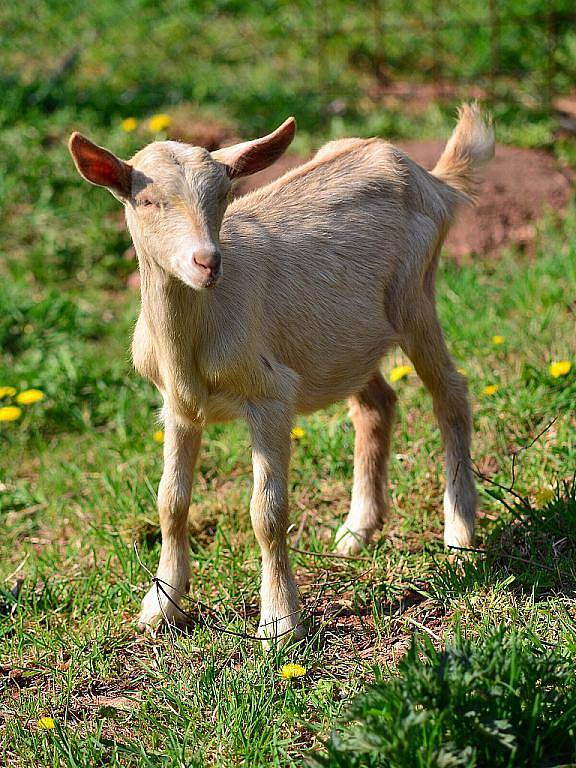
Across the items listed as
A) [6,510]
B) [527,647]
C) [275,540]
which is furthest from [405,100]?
[527,647]

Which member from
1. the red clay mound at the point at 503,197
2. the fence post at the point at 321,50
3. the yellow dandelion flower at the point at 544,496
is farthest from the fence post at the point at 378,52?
the yellow dandelion flower at the point at 544,496

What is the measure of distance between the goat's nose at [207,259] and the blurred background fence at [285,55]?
17.6 feet

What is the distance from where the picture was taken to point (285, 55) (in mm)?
10125

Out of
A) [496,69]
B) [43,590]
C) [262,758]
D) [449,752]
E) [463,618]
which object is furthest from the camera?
[496,69]

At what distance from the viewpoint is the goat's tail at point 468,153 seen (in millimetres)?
5113

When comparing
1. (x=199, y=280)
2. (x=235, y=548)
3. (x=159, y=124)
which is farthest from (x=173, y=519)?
(x=159, y=124)

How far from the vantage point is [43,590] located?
15.0ft

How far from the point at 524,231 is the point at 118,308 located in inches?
109

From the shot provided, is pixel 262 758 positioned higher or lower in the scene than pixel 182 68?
lower

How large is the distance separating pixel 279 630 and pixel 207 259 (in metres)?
1.52

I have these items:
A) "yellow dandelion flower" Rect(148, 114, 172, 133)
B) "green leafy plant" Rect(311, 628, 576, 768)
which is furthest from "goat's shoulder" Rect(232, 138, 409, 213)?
"yellow dandelion flower" Rect(148, 114, 172, 133)

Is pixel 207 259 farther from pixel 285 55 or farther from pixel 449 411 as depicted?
pixel 285 55

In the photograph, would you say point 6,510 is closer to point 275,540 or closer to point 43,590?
point 43,590

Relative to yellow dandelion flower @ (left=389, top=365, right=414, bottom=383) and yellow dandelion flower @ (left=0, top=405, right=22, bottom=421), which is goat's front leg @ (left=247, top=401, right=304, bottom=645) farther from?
yellow dandelion flower @ (left=0, top=405, right=22, bottom=421)
